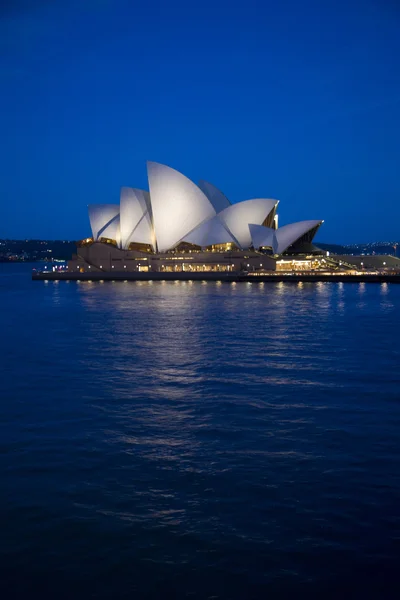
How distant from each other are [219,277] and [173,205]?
8368mm

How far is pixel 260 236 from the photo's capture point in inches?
2434

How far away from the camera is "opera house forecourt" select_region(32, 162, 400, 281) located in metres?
59.0

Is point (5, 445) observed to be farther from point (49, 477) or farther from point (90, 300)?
point (90, 300)

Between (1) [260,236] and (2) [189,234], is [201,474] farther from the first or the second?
(2) [189,234]

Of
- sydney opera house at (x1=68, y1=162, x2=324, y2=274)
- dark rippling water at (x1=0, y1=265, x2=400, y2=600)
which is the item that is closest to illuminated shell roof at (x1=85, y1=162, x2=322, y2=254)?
sydney opera house at (x1=68, y1=162, x2=324, y2=274)

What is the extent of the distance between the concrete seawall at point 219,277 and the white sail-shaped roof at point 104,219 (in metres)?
4.53

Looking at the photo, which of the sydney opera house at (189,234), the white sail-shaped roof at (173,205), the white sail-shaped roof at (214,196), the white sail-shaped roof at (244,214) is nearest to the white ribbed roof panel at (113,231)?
the sydney opera house at (189,234)

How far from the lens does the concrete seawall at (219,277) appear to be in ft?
185

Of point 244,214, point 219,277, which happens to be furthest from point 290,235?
point 219,277

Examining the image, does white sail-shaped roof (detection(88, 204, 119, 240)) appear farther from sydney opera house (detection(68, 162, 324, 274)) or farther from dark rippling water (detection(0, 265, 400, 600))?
dark rippling water (detection(0, 265, 400, 600))

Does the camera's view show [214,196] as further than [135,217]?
Yes

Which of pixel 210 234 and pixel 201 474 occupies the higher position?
pixel 210 234

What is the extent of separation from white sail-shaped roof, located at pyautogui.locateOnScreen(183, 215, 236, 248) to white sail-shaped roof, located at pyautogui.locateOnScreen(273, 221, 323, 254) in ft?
16.4

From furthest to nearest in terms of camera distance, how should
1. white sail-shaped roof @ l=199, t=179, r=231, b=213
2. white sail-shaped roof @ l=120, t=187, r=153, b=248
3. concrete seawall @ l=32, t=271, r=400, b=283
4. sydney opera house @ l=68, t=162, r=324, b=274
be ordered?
white sail-shaped roof @ l=199, t=179, r=231, b=213
white sail-shaped roof @ l=120, t=187, r=153, b=248
sydney opera house @ l=68, t=162, r=324, b=274
concrete seawall @ l=32, t=271, r=400, b=283
